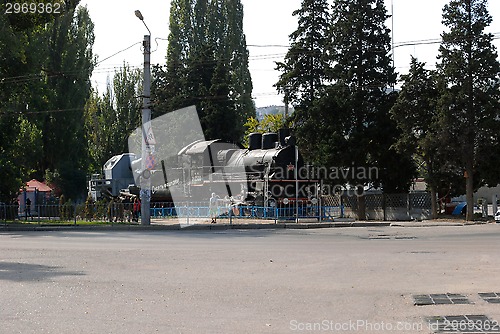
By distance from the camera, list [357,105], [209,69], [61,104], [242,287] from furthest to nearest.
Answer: [209,69] → [61,104] → [357,105] → [242,287]

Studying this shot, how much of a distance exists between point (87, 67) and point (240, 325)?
5744 cm

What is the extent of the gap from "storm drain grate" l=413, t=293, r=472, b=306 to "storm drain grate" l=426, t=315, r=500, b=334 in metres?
0.97

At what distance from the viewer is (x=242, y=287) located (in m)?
11.6

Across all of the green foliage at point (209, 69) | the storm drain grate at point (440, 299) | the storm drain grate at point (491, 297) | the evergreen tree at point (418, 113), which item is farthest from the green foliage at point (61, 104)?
the storm drain grate at point (491, 297)

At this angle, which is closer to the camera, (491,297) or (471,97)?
(491,297)

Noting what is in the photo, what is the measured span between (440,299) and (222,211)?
27.2 meters

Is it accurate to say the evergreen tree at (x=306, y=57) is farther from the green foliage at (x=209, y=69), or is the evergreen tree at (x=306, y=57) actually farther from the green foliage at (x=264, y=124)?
the green foliage at (x=264, y=124)

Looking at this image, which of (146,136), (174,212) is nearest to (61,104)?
(174,212)

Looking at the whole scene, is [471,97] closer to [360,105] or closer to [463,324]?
[360,105]

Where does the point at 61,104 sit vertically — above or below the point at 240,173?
above

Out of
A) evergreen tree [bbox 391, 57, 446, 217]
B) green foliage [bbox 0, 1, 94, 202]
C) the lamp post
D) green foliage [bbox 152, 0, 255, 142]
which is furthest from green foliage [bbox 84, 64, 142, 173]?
the lamp post

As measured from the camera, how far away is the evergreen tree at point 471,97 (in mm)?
36906

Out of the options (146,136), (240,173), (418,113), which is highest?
(418,113)

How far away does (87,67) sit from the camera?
2473 inches
